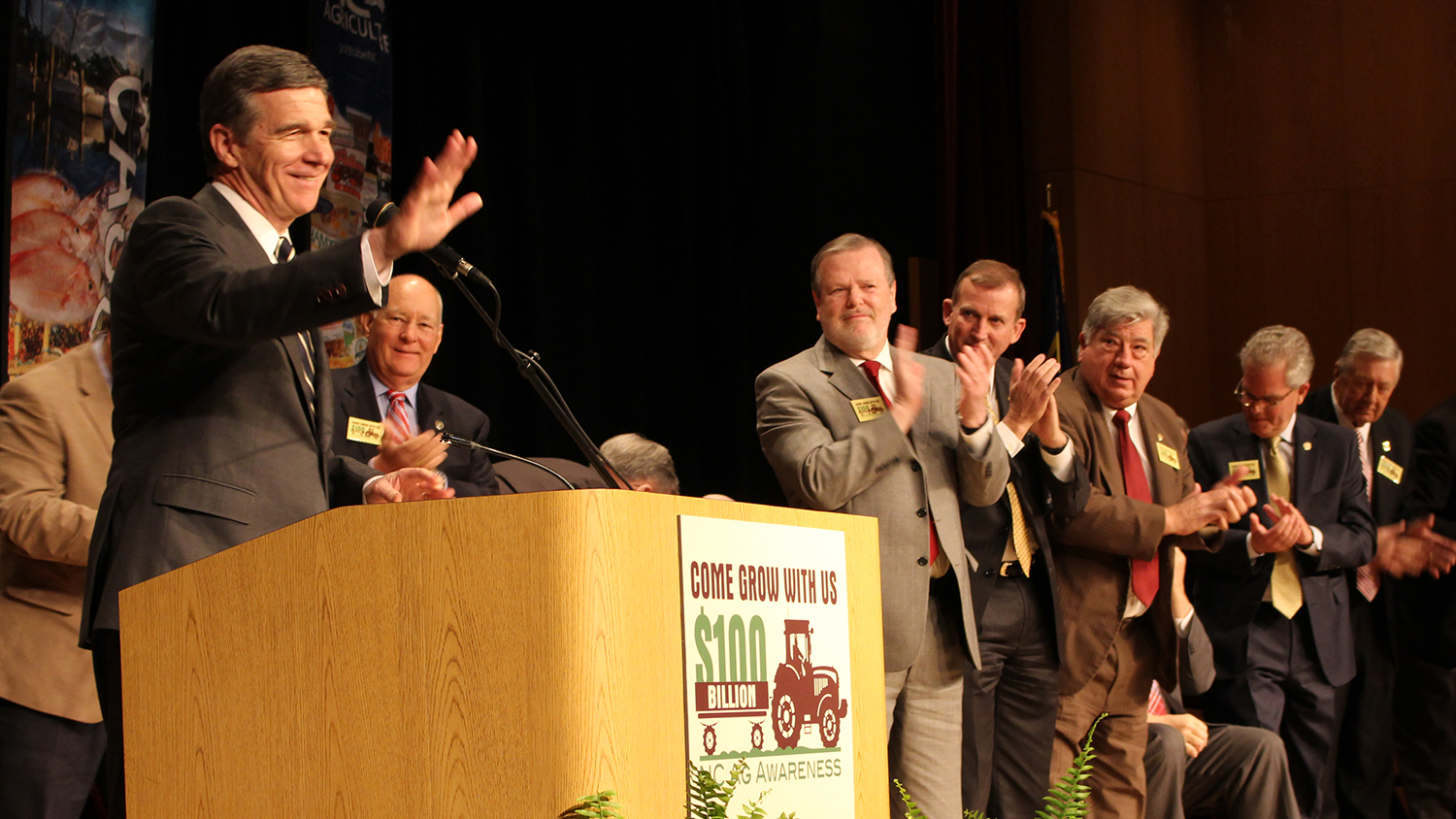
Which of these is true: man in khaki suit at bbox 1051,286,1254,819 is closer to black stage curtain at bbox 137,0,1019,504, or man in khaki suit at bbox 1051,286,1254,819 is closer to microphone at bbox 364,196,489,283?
microphone at bbox 364,196,489,283

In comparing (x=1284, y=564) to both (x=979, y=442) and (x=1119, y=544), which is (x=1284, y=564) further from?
(x=979, y=442)

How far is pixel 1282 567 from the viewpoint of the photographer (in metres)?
4.82

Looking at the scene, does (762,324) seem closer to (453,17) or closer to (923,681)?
(453,17)

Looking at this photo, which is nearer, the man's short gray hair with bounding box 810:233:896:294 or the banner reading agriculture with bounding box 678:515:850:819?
the banner reading agriculture with bounding box 678:515:850:819

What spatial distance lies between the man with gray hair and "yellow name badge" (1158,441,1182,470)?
51 centimetres

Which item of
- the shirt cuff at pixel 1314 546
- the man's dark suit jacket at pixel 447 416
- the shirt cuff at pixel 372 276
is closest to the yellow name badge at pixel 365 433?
the man's dark suit jacket at pixel 447 416

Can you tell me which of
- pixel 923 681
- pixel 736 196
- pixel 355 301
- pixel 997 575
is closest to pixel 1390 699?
pixel 997 575

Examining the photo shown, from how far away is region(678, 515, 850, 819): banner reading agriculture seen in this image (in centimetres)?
188

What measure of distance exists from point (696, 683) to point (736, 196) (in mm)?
5132

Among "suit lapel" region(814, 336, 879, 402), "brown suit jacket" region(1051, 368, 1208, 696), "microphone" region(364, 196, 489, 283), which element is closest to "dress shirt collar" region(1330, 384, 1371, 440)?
"brown suit jacket" region(1051, 368, 1208, 696)

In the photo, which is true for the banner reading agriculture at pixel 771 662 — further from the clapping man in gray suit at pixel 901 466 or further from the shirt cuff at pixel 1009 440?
the shirt cuff at pixel 1009 440

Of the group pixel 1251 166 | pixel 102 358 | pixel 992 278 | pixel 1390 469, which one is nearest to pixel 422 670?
pixel 102 358

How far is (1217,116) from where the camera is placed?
802 centimetres

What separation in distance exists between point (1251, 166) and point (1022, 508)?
4982 millimetres
